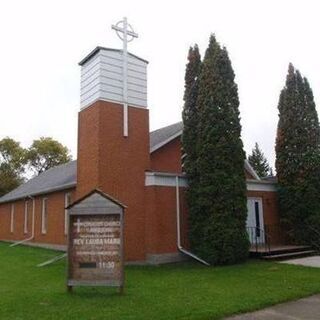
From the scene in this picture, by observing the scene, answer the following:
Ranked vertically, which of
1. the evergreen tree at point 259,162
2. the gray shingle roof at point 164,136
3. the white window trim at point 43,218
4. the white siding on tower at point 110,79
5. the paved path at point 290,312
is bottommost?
the paved path at point 290,312

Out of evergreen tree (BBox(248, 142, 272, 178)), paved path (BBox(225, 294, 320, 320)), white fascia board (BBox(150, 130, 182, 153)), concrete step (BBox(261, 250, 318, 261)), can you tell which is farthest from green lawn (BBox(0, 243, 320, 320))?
evergreen tree (BBox(248, 142, 272, 178))

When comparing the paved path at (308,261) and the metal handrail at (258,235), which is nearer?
the paved path at (308,261)

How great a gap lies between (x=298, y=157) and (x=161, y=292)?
37.4ft

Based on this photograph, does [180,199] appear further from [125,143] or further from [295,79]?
[295,79]

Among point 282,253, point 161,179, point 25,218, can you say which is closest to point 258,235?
point 282,253

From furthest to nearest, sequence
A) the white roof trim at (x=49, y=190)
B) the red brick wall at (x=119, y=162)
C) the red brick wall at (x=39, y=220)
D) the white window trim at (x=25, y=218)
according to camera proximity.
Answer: the white window trim at (x=25, y=218), the red brick wall at (x=39, y=220), the white roof trim at (x=49, y=190), the red brick wall at (x=119, y=162)

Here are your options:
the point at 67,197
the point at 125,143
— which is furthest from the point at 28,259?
the point at 125,143

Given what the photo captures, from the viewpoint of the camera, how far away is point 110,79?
16.9 meters

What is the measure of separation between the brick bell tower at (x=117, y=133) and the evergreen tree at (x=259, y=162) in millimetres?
46142

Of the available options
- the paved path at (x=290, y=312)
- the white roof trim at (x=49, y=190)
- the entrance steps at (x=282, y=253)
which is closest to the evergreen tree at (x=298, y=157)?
the entrance steps at (x=282, y=253)

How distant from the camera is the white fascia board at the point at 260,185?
19797mm

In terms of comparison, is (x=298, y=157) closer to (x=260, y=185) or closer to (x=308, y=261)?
(x=260, y=185)

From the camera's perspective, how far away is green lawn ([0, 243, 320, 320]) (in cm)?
833

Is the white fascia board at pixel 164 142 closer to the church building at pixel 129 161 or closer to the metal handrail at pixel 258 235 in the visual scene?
the church building at pixel 129 161
